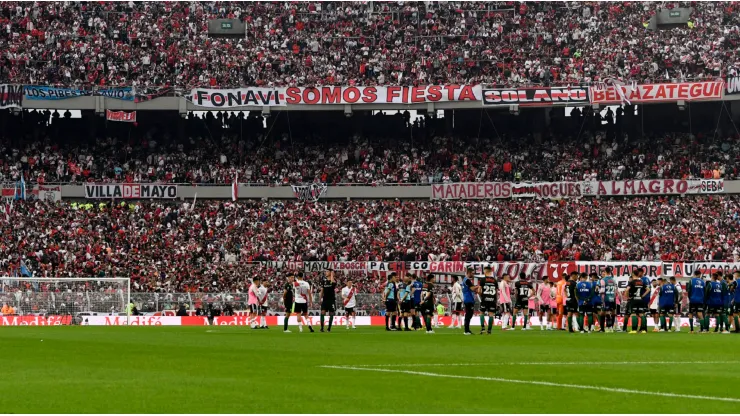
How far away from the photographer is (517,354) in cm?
2095

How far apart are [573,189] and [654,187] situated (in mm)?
4227

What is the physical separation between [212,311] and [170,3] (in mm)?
27335

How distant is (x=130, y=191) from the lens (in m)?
64.9

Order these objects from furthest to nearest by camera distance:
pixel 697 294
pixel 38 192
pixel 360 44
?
pixel 360 44, pixel 38 192, pixel 697 294

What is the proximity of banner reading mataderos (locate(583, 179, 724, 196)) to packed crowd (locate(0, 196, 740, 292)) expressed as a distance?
545mm

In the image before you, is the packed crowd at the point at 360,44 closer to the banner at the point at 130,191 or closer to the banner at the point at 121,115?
the banner at the point at 121,115

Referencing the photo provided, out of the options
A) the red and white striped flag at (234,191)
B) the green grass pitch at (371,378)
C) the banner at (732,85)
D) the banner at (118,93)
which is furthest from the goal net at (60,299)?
the banner at (732,85)

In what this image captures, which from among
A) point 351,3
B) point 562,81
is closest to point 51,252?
point 351,3

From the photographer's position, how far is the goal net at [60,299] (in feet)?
157

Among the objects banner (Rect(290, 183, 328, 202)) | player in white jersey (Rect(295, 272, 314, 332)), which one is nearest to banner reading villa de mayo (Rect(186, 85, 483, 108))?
banner (Rect(290, 183, 328, 202))

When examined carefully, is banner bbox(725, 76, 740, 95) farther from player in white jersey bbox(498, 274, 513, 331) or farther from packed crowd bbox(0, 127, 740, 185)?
player in white jersey bbox(498, 274, 513, 331)

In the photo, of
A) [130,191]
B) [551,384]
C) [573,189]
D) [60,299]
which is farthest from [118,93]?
[551,384]

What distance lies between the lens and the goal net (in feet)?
157

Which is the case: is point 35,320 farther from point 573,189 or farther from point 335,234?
point 573,189
